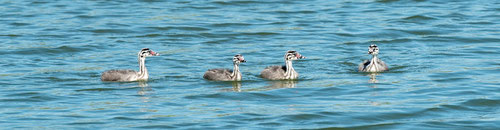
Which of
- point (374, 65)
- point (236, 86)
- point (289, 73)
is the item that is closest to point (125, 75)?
point (236, 86)

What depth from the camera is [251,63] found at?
25.5 m

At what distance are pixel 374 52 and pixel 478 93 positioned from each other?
3.68 m

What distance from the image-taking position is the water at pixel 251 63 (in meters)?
17.9

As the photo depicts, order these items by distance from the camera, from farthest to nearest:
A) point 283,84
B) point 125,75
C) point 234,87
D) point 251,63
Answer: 1. point 251,63
2. point 125,75
3. point 283,84
4. point 234,87

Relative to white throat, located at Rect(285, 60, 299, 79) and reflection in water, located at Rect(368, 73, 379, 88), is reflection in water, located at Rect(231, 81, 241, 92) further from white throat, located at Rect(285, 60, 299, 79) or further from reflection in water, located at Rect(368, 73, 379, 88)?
reflection in water, located at Rect(368, 73, 379, 88)

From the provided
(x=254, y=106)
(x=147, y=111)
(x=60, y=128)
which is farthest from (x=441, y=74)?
(x=60, y=128)

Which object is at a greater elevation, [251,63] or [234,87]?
[251,63]

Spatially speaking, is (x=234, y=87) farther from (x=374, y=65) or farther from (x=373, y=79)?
→ (x=374, y=65)

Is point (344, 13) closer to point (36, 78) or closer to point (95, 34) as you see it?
point (95, 34)

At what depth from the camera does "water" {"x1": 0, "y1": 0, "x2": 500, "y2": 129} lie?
704 inches

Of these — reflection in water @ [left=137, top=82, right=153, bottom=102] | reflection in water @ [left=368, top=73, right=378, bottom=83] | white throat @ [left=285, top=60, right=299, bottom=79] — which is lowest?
reflection in water @ [left=137, top=82, right=153, bottom=102]

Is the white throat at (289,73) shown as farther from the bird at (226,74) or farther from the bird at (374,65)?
the bird at (374,65)

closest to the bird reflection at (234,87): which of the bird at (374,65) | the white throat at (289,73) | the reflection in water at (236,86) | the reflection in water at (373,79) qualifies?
the reflection in water at (236,86)

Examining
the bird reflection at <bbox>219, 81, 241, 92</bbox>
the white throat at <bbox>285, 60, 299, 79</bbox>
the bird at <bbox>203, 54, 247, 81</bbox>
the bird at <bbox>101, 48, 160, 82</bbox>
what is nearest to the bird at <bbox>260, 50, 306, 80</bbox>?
the white throat at <bbox>285, 60, 299, 79</bbox>
